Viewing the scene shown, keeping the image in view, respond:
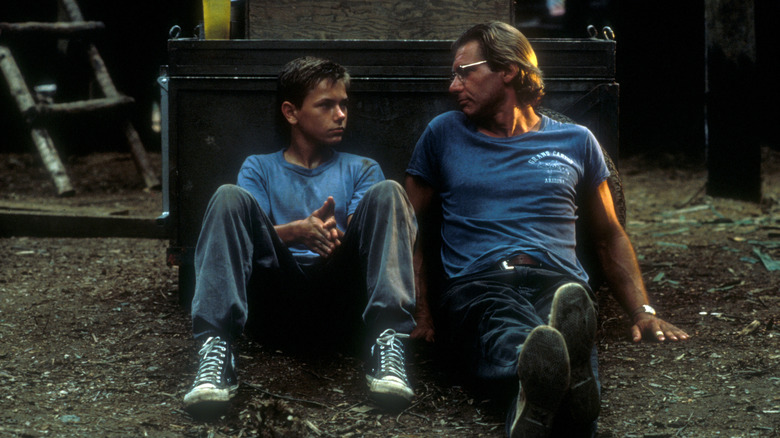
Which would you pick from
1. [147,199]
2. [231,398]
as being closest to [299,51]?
[231,398]

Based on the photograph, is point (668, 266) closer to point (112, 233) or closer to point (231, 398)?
point (231, 398)

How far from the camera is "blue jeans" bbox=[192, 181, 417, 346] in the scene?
2832 millimetres

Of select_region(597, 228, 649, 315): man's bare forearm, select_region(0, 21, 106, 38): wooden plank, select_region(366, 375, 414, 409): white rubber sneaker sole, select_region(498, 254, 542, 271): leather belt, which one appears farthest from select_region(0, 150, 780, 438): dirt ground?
select_region(0, 21, 106, 38): wooden plank

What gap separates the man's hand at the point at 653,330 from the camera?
10.7ft

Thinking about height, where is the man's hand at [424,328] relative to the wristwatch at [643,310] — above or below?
below

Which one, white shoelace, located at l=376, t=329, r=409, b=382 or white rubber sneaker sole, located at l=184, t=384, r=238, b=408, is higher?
white shoelace, located at l=376, t=329, r=409, b=382

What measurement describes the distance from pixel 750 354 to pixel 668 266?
5.75ft

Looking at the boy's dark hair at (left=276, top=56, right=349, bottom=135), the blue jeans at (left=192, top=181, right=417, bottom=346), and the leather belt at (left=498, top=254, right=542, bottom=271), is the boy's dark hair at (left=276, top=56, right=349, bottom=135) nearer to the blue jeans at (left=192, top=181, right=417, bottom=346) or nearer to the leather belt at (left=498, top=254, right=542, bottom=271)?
the blue jeans at (left=192, top=181, right=417, bottom=346)

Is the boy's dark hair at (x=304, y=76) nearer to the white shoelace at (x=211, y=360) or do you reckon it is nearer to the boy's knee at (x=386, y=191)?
the boy's knee at (x=386, y=191)

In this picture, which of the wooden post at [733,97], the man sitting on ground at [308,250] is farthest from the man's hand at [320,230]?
the wooden post at [733,97]

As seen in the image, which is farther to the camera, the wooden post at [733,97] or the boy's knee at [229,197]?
the wooden post at [733,97]

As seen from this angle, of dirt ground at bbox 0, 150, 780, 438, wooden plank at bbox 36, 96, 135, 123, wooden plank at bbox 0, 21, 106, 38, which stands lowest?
dirt ground at bbox 0, 150, 780, 438

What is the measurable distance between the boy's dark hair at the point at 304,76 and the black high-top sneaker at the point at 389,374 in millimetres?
1127

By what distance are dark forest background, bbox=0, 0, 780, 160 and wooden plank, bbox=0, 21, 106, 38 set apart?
403 mm
